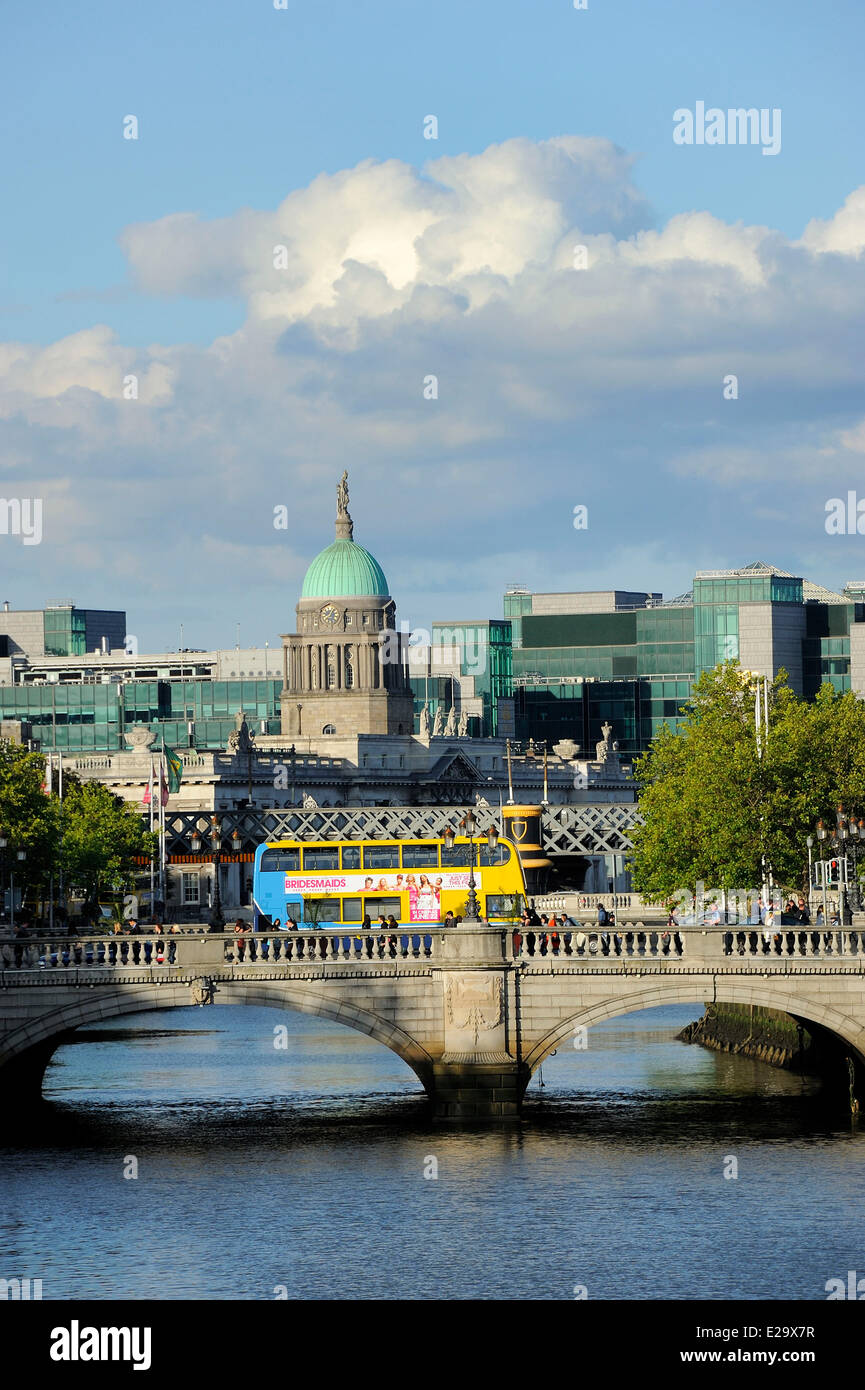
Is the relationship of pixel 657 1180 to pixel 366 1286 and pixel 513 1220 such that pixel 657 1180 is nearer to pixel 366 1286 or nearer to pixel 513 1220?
pixel 513 1220

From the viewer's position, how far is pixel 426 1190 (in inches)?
2699

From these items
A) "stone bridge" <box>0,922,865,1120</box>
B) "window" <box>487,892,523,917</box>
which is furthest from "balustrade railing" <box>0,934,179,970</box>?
"window" <box>487,892,523,917</box>

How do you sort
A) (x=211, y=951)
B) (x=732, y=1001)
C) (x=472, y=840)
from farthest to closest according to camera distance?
1. (x=472, y=840)
2. (x=211, y=951)
3. (x=732, y=1001)

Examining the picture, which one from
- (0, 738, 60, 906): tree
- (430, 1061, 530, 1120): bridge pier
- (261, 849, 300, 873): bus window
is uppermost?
Answer: (0, 738, 60, 906): tree

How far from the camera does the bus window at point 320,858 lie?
108500 mm

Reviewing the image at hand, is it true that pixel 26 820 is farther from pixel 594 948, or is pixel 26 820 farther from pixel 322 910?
pixel 594 948

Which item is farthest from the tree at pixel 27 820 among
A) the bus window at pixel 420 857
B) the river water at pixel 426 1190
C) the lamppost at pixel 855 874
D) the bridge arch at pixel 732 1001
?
the bridge arch at pixel 732 1001

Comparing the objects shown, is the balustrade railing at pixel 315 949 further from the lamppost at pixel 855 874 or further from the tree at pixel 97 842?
the tree at pixel 97 842

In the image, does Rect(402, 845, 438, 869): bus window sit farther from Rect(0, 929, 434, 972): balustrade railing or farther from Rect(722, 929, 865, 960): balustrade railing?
Rect(722, 929, 865, 960): balustrade railing

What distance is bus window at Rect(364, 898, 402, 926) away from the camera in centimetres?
10700

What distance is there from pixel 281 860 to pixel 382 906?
16.9 ft

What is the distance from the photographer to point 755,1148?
7419 centimetres

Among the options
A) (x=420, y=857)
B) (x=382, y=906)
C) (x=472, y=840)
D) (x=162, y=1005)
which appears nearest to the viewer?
(x=162, y=1005)

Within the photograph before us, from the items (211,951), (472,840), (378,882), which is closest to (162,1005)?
(211,951)
